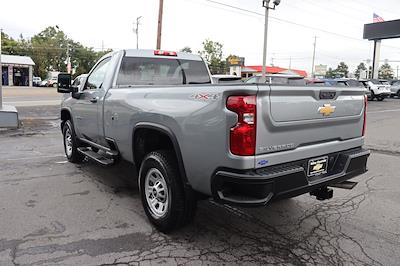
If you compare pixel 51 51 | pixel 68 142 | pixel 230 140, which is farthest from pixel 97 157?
pixel 51 51

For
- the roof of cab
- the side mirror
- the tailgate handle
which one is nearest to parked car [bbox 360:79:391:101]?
the roof of cab

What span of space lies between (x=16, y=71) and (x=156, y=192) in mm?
65826

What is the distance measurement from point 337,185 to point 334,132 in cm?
66

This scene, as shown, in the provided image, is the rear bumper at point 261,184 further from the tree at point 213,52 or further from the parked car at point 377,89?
the tree at point 213,52

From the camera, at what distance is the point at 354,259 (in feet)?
11.7

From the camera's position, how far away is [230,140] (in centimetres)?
316

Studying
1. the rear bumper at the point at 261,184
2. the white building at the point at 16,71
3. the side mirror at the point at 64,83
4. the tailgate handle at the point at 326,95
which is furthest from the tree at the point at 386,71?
the rear bumper at the point at 261,184

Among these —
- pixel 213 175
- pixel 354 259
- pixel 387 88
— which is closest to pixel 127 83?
pixel 213 175

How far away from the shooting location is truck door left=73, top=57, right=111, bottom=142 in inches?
218

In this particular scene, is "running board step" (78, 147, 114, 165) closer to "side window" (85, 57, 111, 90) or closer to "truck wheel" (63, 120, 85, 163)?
"truck wheel" (63, 120, 85, 163)

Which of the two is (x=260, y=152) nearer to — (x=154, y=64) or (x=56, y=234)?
(x=56, y=234)

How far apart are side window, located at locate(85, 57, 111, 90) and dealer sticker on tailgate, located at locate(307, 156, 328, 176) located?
11.1ft

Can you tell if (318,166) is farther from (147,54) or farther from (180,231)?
(147,54)

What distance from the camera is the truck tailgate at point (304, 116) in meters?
3.22
